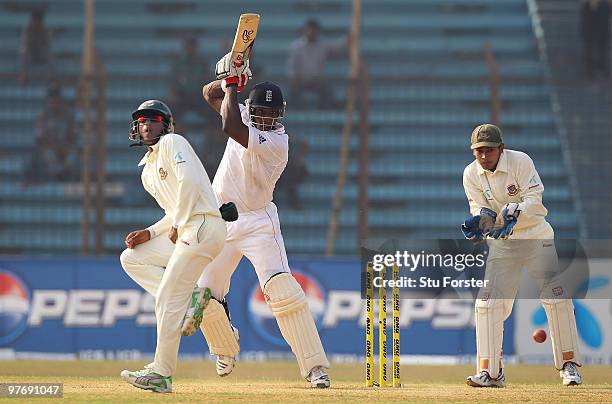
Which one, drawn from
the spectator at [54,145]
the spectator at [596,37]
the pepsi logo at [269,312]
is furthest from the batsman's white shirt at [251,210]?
the spectator at [596,37]

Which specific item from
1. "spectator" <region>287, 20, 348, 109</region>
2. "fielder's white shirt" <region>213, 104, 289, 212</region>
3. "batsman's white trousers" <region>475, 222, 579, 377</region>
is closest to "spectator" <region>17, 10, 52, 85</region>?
"spectator" <region>287, 20, 348, 109</region>

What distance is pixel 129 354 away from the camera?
48.8 feet

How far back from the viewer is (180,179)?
27.5 feet

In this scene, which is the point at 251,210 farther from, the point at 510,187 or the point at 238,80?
the point at 510,187

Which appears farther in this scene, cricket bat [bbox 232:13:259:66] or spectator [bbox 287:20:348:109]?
spectator [bbox 287:20:348:109]

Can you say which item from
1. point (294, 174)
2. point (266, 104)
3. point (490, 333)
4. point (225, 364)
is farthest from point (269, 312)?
point (266, 104)

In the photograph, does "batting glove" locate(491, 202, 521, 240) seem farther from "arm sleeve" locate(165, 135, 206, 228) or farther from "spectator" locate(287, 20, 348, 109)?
"spectator" locate(287, 20, 348, 109)

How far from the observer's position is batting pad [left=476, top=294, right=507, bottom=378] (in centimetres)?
966

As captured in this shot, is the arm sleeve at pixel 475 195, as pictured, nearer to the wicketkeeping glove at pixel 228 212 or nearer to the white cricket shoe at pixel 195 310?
the wicketkeeping glove at pixel 228 212

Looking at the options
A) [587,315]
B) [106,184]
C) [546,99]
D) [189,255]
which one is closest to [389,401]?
[189,255]

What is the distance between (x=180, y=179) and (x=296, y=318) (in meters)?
1.51

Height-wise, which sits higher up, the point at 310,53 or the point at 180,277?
the point at 310,53

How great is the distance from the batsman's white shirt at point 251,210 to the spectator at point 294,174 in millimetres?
7235

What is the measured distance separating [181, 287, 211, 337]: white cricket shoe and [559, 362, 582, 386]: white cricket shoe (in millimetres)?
2961
